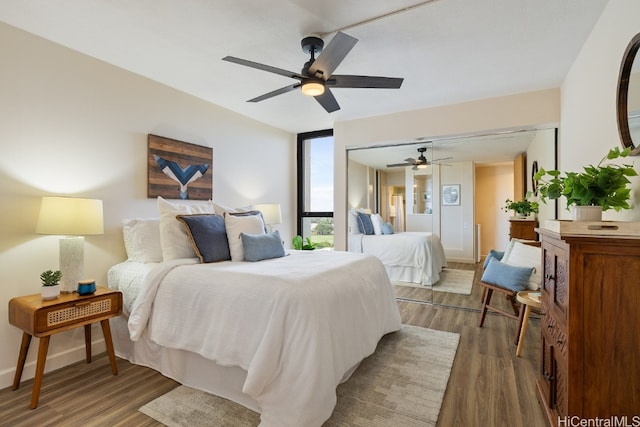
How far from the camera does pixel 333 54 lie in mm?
2094

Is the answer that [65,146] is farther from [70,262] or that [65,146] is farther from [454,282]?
[454,282]

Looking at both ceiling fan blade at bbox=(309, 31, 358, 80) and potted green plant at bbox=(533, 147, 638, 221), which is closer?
potted green plant at bbox=(533, 147, 638, 221)

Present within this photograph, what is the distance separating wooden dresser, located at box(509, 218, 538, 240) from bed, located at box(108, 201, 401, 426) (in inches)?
84.1

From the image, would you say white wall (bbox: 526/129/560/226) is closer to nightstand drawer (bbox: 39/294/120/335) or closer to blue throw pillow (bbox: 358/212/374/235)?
blue throw pillow (bbox: 358/212/374/235)

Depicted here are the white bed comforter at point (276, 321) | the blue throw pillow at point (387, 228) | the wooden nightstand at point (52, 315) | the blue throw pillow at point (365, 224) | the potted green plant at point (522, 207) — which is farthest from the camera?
the blue throw pillow at point (365, 224)

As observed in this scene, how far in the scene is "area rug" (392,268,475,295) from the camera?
4164 millimetres

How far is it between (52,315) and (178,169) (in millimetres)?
1847

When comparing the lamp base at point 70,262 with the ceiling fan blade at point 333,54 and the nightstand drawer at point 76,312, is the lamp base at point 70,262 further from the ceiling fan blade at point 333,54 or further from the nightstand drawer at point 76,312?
the ceiling fan blade at point 333,54

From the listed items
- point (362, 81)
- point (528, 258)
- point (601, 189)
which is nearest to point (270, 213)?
point (362, 81)

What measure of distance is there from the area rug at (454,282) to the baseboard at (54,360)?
3.68 meters

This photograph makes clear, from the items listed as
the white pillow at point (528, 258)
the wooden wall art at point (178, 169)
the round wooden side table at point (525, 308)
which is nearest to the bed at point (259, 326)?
the wooden wall art at point (178, 169)

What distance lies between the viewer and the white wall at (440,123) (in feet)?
11.6

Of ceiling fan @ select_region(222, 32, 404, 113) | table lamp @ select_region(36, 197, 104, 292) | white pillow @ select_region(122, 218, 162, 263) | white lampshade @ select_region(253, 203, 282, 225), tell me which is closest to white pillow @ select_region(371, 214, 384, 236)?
white lampshade @ select_region(253, 203, 282, 225)

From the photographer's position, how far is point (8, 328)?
229cm
